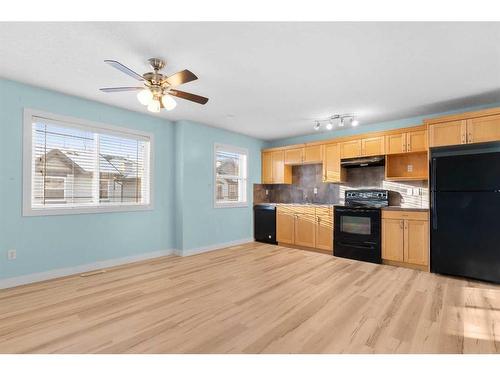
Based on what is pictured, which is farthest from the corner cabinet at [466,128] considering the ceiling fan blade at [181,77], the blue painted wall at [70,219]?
the blue painted wall at [70,219]

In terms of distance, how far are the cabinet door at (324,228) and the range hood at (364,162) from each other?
36.9 inches

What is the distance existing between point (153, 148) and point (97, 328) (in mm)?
3019

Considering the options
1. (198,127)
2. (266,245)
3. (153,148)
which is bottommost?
(266,245)

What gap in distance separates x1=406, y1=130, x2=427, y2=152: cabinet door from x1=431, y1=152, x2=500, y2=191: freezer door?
1.71ft

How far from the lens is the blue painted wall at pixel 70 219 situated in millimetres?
3049

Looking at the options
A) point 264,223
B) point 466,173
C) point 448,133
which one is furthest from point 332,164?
point 466,173

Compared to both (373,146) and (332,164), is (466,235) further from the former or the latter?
(332,164)

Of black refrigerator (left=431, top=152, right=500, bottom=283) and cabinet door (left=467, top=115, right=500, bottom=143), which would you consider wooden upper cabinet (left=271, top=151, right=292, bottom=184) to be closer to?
black refrigerator (left=431, top=152, right=500, bottom=283)

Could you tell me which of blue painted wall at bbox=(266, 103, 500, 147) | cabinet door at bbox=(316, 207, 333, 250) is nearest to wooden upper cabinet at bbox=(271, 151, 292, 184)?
blue painted wall at bbox=(266, 103, 500, 147)

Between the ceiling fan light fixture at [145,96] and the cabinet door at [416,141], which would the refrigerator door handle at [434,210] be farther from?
the ceiling fan light fixture at [145,96]
